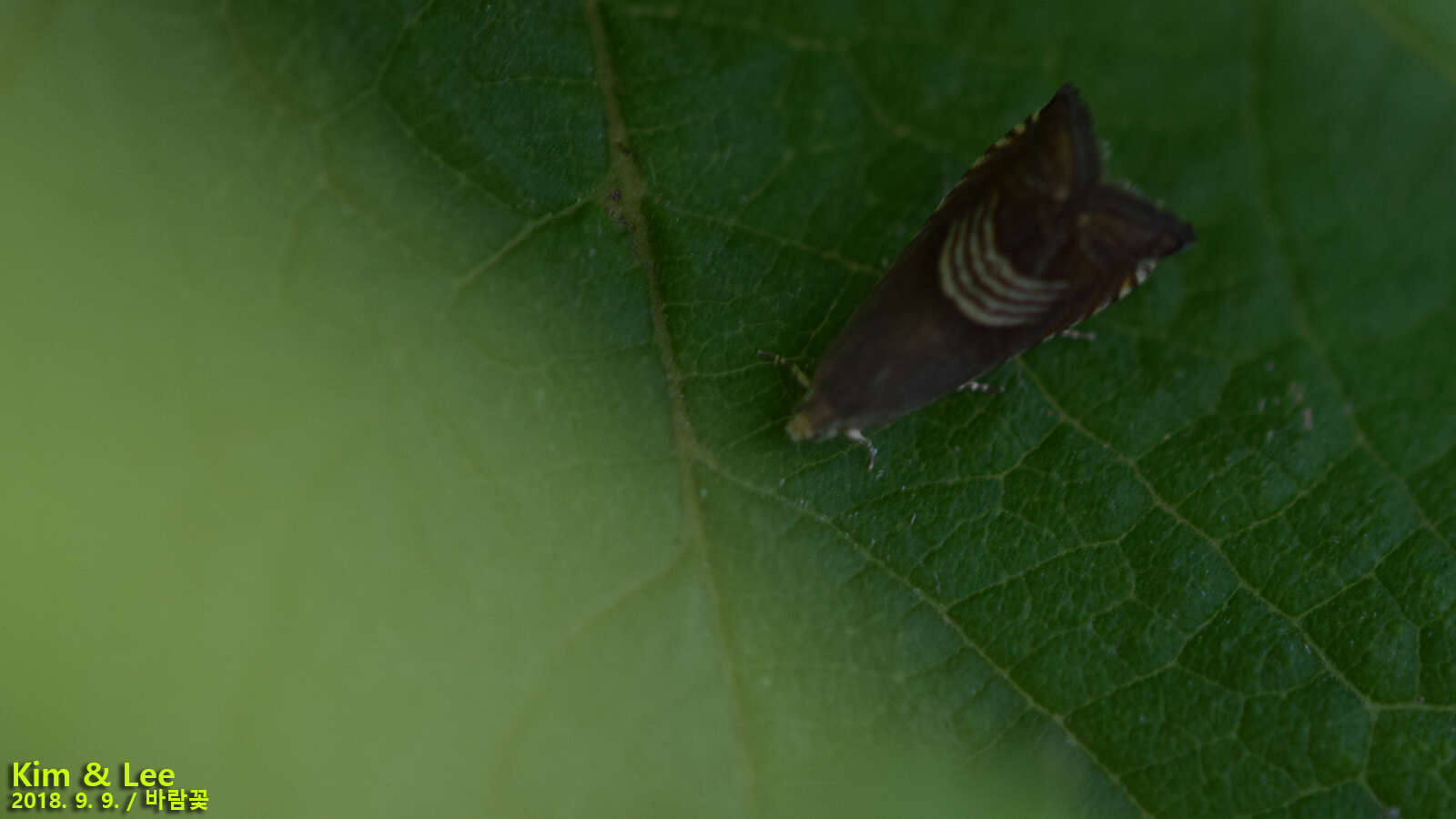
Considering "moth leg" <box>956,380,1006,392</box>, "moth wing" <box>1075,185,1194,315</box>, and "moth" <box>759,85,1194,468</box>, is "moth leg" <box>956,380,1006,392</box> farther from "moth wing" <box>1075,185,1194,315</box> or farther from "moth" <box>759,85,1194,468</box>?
"moth wing" <box>1075,185,1194,315</box>

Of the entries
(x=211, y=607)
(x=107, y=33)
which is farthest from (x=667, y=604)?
(x=107, y=33)

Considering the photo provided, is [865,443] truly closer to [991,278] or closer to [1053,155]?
[991,278]

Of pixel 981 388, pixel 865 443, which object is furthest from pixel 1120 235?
pixel 865 443

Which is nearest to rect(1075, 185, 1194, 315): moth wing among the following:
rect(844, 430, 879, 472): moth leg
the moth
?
the moth

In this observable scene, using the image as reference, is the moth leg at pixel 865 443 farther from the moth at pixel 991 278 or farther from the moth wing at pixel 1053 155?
the moth wing at pixel 1053 155

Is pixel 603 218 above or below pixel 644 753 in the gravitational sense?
above

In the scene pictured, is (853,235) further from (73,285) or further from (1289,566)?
(73,285)

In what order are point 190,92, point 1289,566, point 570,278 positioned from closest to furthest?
1. point 190,92
2. point 570,278
3. point 1289,566
